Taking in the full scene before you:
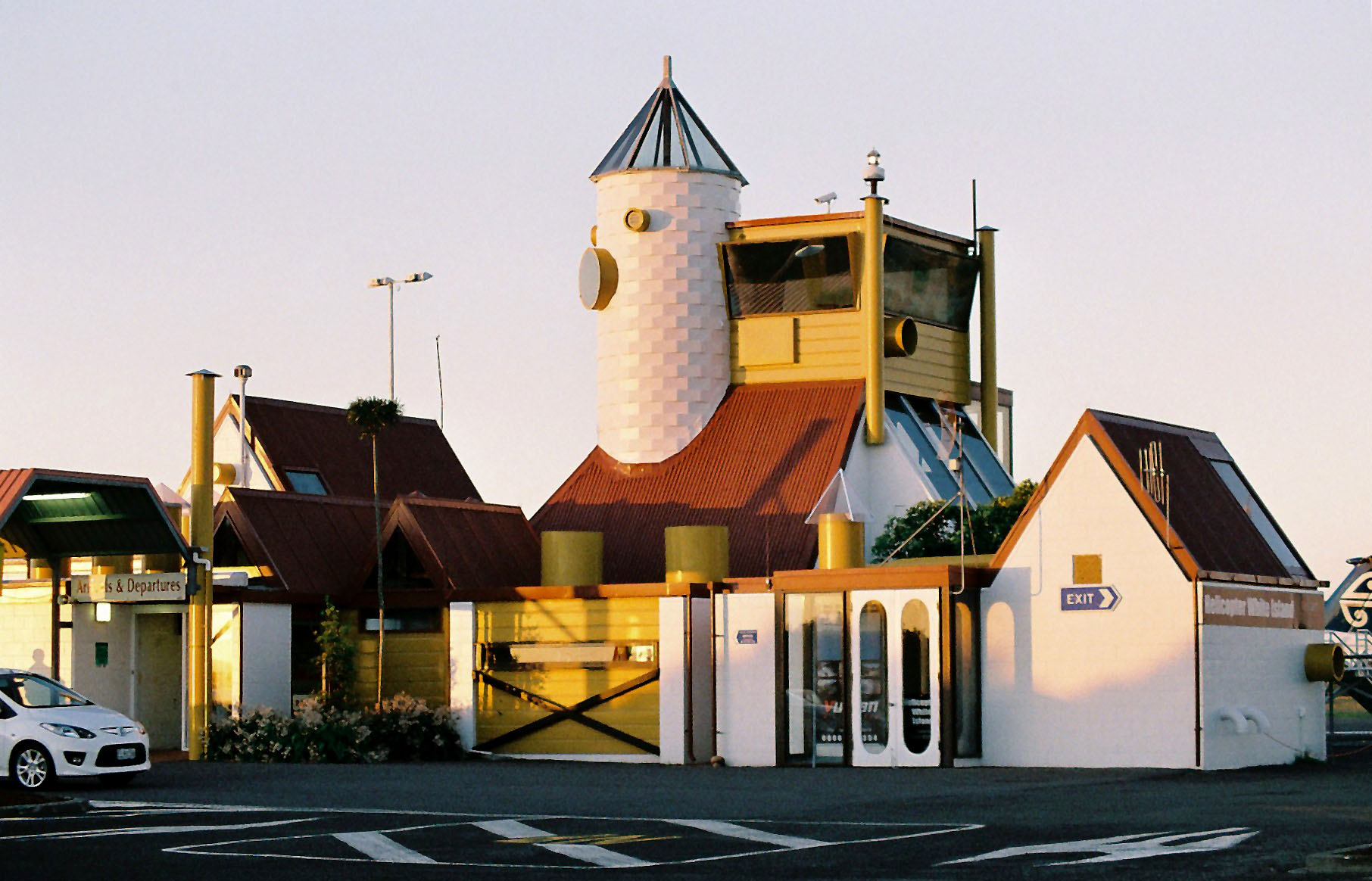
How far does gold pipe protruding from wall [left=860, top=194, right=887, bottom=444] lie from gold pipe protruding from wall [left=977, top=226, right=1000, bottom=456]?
4715 millimetres

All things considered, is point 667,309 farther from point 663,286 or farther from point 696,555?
point 696,555

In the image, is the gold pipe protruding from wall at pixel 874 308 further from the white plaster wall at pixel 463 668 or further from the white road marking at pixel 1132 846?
the white road marking at pixel 1132 846

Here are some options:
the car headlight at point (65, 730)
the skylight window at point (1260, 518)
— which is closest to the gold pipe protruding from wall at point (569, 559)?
the skylight window at point (1260, 518)

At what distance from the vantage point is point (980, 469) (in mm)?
42719

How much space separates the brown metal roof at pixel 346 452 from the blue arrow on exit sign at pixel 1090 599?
18.4m

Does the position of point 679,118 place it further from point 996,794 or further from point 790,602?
point 996,794

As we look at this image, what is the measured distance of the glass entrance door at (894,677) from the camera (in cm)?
2956

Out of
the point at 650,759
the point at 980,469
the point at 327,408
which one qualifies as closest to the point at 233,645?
the point at 650,759

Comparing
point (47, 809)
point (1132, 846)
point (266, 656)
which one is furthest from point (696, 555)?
point (1132, 846)

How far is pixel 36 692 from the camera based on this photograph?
25.6 metres

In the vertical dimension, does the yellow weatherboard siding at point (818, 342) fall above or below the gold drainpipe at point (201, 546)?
above

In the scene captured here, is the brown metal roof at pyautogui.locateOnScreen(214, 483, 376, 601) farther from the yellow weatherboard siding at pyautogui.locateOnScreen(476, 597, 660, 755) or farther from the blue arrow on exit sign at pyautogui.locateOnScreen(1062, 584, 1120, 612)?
the blue arrow on exit sign at pyautogui.locateOnScreen(1062, 584, 1120, 612)

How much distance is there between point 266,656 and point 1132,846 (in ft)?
69.8

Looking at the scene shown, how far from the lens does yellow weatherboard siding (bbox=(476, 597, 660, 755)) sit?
33.2m
